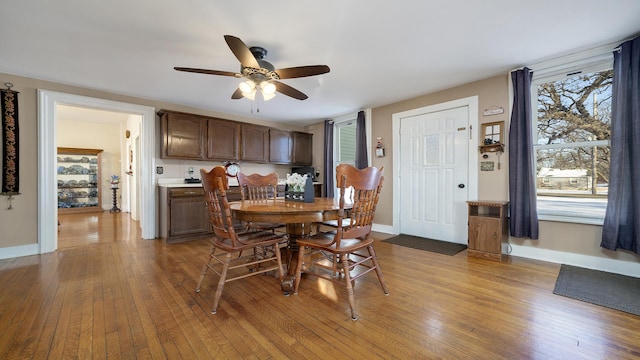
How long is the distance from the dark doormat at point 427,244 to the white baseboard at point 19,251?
16.0 feet

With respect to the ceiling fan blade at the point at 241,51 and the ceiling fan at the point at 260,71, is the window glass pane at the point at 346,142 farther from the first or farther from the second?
the ceiling fan blade at the point at 241,51

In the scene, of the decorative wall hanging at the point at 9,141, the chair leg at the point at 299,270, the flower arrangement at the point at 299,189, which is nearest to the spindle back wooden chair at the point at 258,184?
the flower arrangement at the point at 299,189

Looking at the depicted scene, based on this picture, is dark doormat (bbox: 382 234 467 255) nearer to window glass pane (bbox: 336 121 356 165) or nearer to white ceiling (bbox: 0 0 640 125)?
window glass pane (bbox: 336 121 356 165)

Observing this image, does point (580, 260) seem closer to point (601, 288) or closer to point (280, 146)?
point (601, 288)

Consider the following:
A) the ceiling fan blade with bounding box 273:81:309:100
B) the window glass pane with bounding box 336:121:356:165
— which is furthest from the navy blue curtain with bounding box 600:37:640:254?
the window glass pane with bounding box 336:121:356:165

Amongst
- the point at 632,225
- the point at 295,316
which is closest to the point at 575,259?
the point at 632,225

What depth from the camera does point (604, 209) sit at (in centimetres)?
280

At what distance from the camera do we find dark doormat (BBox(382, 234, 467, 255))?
3486 millimetres

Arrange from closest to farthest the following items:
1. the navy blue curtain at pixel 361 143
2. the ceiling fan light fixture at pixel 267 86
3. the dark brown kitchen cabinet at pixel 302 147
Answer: the ceiling fan light fixture at pixel 267 86, the navy blue curtain at pixel 361 143, the dark brown kitchen cabinet at pixel 302 147

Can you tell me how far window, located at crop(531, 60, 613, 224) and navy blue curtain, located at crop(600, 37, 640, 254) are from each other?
0.69ft

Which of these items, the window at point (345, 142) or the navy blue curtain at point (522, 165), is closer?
the navy blue curtain at point (522, 165)

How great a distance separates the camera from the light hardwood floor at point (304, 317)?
1.48m

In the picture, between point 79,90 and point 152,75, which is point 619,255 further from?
point 79,90

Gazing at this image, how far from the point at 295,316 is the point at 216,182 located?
1.14 m
